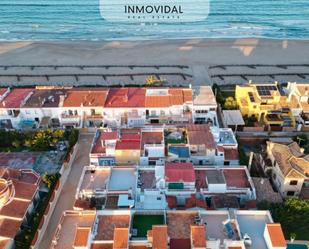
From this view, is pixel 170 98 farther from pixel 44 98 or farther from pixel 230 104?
pixel 44 98

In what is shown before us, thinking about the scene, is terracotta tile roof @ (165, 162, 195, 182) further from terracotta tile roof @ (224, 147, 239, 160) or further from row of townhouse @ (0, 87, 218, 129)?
row of townhouse @ (0, 87, 218, 129)

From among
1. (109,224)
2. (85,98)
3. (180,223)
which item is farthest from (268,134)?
(109,224)

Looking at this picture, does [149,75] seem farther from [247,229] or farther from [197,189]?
[247,229]

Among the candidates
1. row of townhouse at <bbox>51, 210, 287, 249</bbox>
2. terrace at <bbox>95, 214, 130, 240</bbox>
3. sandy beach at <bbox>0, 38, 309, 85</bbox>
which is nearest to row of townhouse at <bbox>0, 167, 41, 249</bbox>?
row of townhouse at <bbox>51, 210, 287, 249</bbox>

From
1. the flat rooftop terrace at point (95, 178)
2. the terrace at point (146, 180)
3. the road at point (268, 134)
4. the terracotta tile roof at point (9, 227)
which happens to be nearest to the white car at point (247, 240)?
the terrace at point (146, 180)

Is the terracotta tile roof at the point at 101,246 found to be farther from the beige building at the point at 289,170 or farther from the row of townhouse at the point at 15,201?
the beige building at the point at 289,170

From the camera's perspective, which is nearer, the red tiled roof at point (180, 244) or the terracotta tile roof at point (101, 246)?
the red tiled roof at point (180, 244)
